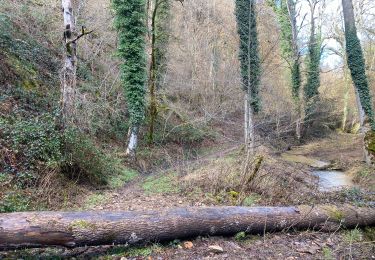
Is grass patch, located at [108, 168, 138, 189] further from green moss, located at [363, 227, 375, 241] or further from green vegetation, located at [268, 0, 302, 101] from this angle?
green vegetation, located at [268, 0, 302, 101]

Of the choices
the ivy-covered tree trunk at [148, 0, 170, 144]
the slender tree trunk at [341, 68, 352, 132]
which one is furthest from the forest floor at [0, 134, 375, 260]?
the slender tree trunk at [341, 68, 352, 132]

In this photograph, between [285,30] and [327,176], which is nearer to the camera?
[327,176]

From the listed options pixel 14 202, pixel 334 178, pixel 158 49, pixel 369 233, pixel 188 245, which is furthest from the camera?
pixel 158 49

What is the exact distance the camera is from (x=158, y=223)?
15.9 feet

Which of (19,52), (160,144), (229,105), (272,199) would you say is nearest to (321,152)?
(229,105)

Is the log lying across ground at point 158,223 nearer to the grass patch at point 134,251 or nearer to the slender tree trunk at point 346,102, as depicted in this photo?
the grass patch at point 134,251

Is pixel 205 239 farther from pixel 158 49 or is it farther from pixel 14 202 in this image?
pixel 158 49

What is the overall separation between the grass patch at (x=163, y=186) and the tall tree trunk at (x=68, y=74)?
9.44ft

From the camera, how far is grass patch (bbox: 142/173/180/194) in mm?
8352

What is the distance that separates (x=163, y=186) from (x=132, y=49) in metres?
6.38

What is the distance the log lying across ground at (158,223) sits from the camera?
13.3ft

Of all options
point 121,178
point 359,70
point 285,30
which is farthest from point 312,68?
point 121,178

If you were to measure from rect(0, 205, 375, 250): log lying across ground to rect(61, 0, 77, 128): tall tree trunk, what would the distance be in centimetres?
414

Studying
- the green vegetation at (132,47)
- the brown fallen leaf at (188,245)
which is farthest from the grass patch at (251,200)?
the green vegetation at (132,47)
